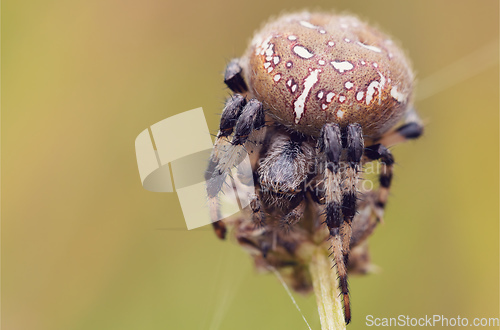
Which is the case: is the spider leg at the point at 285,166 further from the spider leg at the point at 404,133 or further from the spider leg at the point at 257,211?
the spider leg at the point at 404,133

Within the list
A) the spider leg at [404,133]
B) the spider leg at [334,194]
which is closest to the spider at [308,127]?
the spider leg at [334,194]

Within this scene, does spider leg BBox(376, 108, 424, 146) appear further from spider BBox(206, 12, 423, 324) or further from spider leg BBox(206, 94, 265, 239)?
spider leg BBox(206, 94, 265, 239)

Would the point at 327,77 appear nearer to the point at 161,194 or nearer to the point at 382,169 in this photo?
the point at 382,169

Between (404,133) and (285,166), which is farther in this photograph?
(404,133)

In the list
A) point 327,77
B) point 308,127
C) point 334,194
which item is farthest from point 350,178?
point 327,77

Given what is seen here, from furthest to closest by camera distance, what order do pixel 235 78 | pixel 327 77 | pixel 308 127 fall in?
pixel 235 78 → pixel 308 127 → pixel 327 77

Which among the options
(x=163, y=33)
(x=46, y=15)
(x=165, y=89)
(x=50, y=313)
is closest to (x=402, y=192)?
(x=165, y=89)

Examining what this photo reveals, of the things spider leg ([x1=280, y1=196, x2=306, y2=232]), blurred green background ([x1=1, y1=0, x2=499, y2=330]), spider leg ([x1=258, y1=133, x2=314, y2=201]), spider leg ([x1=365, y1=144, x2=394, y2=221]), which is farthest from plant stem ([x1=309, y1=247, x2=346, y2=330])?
blurred green background ([x1=1, y1=0, x2=499, y2=330])
